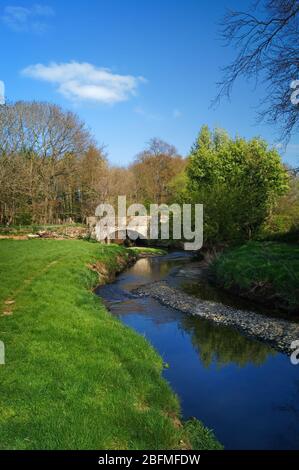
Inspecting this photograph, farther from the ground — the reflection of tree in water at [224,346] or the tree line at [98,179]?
the tree line at [98,179]

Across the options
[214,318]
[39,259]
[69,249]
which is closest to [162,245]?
[69,249]

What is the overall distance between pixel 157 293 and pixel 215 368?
9.42 m

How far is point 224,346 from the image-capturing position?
40.1ft

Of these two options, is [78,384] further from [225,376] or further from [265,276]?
[265,276]

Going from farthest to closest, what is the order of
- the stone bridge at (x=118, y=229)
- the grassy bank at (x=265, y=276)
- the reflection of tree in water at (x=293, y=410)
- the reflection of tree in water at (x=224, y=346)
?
1. the stone bridge at (x=118, y=229)
2. the grassy bank at (x=265, y=276)
3. the reflection of tree in water at (x=224, y=346)
4. the reflection of tree in water at (x=293, y=410)

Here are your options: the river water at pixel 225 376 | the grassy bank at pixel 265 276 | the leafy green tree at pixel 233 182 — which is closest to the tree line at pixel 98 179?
the leafy green tree at pixel 233 182

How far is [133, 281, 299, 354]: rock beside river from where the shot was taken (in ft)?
41.7

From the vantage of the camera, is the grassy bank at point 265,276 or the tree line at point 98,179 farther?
the tree line at point 98,179

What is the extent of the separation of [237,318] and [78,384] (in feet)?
Result: 30.0

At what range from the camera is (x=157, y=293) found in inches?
781

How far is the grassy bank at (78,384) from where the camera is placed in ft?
19.2

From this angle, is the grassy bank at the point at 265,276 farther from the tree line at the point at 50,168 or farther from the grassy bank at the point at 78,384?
the tree line at the point at 50,168

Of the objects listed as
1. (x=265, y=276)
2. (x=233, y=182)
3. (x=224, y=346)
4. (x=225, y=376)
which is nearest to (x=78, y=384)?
(x=225, y=376)

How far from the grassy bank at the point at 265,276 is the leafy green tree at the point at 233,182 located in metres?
8.73
